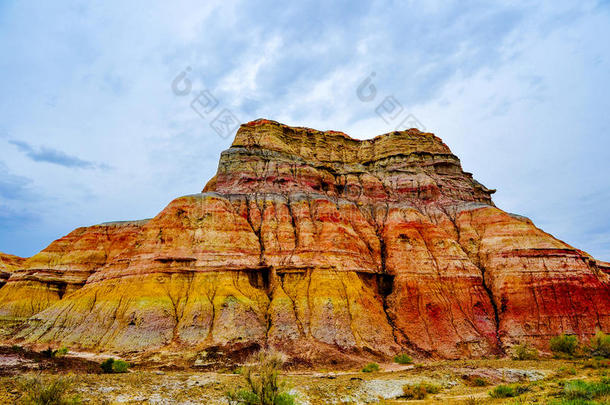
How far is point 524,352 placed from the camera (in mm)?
37750

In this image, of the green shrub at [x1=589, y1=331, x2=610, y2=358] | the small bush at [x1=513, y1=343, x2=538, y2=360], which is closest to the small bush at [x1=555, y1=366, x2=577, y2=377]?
the small bush at [x1=513, y1=343, x2=538, y2=360]

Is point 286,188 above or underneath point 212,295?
above

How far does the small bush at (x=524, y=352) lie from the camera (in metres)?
37.6

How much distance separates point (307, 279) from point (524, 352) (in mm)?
22461

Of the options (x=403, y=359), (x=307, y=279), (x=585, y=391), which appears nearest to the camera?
(x=585, y=391)

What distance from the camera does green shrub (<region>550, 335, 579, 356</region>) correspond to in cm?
3778

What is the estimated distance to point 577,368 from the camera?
3014 centimetres

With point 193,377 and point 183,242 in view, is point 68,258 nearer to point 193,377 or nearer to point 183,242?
point 183,242

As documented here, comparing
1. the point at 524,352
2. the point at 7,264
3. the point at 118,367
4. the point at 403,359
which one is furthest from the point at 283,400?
the point at 7,264

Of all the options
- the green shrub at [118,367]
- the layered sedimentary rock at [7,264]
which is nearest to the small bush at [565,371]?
the green shrub at [118,367]

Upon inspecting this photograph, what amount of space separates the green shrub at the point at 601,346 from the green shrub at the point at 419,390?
21.3 m

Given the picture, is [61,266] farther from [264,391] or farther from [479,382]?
[479,382]

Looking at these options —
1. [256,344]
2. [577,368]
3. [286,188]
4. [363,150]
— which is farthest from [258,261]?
[363,150]

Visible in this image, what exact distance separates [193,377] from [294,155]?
46.1 meters
